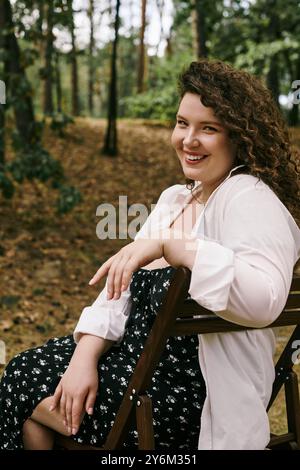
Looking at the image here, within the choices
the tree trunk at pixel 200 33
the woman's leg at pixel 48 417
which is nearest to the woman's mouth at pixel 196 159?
the woman's leg at pixel 48 417

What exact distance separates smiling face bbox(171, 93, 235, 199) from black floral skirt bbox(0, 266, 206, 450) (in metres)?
0.36

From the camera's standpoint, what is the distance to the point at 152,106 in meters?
18.7

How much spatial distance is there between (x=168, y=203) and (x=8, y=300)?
14.2ft

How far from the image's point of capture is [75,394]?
7.04ft

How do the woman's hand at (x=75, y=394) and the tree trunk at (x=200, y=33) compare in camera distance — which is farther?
the tree trunk at (x=200, y=33)

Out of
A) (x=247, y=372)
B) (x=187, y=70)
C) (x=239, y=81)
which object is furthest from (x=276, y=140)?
(x=247, y=372)

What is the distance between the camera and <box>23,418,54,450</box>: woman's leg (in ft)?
7.45

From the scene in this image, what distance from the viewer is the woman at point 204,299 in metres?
1.78

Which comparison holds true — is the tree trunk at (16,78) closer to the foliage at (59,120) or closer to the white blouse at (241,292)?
the foliage at (59,120)

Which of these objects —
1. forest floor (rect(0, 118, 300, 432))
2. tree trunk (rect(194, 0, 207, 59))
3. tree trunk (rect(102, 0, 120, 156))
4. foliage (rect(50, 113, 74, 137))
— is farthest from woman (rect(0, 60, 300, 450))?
tree trunk (rect(194, 0, 207, 59))

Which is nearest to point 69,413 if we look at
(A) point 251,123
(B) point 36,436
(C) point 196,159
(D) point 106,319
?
(B) point 36,436

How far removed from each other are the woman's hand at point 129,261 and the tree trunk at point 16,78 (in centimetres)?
529

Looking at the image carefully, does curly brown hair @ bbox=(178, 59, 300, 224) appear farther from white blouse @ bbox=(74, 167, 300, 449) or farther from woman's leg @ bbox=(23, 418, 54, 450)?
woman's leg @ bbox=(23, 418, 54, 450)

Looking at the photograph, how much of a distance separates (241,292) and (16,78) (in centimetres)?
567
